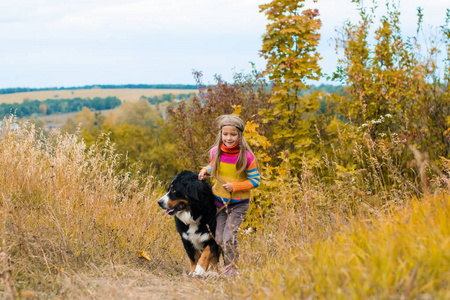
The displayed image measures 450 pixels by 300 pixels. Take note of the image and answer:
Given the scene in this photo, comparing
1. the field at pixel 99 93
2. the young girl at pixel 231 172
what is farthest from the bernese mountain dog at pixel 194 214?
the field at pixel 99 93

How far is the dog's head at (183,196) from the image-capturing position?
171 inches

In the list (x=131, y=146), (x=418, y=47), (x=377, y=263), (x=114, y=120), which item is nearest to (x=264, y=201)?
(x=377, y=263)

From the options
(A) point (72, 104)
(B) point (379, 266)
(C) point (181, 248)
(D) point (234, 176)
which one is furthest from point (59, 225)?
(A) point (72, 104)

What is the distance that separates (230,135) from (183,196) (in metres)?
0.82

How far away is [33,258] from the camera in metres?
3.85

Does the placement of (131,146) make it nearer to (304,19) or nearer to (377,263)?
(304,19)

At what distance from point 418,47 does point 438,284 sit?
7.22m

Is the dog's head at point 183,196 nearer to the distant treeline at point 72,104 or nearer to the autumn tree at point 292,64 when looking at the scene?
the autumn tree at point 292,64

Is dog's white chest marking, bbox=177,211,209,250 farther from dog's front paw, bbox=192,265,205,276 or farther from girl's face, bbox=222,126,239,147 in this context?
girl's face, bbox=222,126,239,147

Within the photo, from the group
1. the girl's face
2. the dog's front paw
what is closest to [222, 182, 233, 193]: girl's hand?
the girl's face

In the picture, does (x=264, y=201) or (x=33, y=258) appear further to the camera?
(x=264, y=201)

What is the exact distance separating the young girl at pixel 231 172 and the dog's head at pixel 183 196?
0.12 m

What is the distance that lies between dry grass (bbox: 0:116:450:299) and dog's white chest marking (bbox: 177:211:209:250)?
0.35 metres

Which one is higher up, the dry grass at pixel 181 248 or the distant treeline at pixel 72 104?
the distant treeline at pixel 72 104
